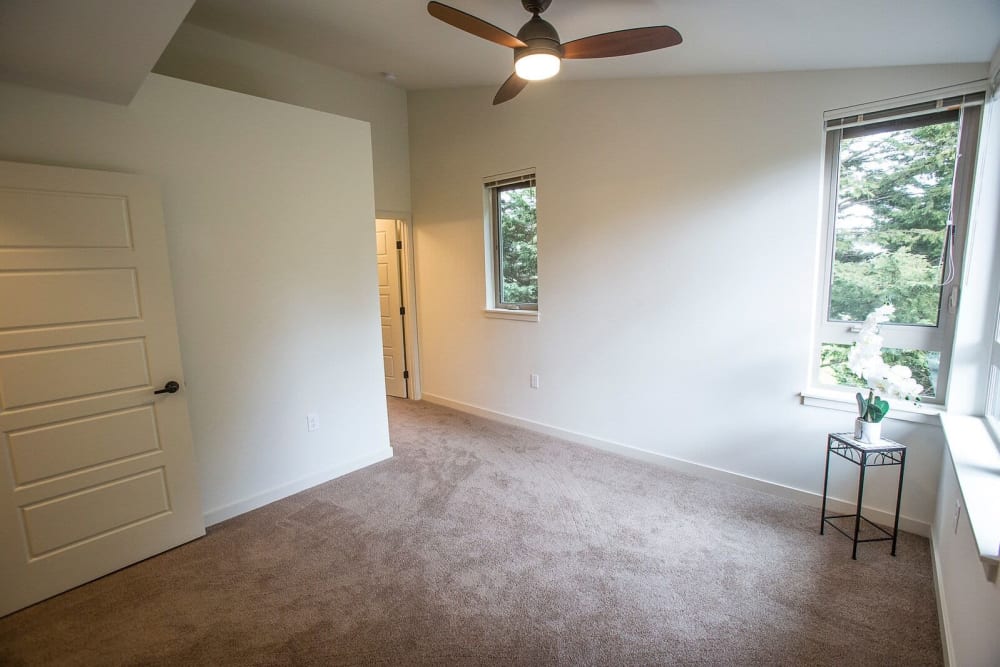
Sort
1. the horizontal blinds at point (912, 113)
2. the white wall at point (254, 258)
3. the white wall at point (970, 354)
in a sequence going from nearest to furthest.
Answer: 1. the white wall at point (970, 354)
2. the horizontal blinds at point (912, 113)
3. the white wall at point (254, 258)

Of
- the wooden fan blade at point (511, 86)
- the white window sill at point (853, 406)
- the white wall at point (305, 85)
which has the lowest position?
the white window sill at point (853, 406)

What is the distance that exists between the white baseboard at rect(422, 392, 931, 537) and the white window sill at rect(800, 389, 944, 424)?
0.57 meters

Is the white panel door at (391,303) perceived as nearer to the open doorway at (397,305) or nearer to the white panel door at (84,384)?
the open doorway at (397,305)

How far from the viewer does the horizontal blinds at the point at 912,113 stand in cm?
215

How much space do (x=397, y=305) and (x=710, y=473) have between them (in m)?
3.69

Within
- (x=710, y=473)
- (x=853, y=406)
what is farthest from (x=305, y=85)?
(x=853, y=406)

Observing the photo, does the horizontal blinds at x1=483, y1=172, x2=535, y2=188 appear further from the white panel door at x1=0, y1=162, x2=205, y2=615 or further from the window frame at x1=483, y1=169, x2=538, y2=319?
A: the white panel door at x1=0, y1=162, x2=205, y2=615

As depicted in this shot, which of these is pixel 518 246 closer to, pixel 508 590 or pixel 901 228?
pixel 901 228

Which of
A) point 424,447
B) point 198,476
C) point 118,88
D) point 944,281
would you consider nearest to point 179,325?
point 198,476

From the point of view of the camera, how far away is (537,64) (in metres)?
2.11

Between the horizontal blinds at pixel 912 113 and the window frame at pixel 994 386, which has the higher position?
the horizontal blinds at pixel 912 113

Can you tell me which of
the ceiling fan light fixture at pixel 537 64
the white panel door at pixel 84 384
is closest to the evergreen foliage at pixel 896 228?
the ceiling fan light fixture at pixel 537 64

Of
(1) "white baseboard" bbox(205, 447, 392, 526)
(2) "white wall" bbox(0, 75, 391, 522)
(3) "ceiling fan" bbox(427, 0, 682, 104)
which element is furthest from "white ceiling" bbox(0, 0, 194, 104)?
(1) "white baseboard" bbox(205, 447, 392, 526)

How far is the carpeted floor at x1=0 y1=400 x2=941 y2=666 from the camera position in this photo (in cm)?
177
